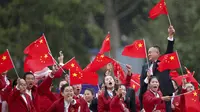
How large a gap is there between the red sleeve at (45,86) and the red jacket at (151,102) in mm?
1686

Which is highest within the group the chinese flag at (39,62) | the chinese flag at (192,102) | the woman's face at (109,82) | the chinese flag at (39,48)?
the chinese flag at (39,48)

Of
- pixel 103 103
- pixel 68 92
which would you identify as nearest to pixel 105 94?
pixel 103 103

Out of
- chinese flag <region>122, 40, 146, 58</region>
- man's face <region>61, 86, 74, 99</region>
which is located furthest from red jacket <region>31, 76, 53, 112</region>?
chinese flag <region>122, 40, 146, 58</region>

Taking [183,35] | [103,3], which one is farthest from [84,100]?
[103,3]

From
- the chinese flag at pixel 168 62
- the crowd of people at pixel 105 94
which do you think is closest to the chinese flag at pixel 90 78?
the crowd of people at pixel 105 94

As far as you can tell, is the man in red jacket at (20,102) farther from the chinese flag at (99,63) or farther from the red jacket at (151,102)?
the chinese flag at (99,63)

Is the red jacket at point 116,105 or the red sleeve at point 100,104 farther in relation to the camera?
the red sleeve at point 100,104

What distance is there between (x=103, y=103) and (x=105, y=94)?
161 mm

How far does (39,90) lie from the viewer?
19234 mm

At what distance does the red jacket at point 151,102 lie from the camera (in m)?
19.1

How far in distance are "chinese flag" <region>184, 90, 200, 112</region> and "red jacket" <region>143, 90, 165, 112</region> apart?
69 cm

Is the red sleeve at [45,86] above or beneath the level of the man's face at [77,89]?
above

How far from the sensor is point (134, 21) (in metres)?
37.5


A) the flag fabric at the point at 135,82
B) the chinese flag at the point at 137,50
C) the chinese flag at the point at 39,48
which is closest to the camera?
the chinese flag at the point at 39,48
